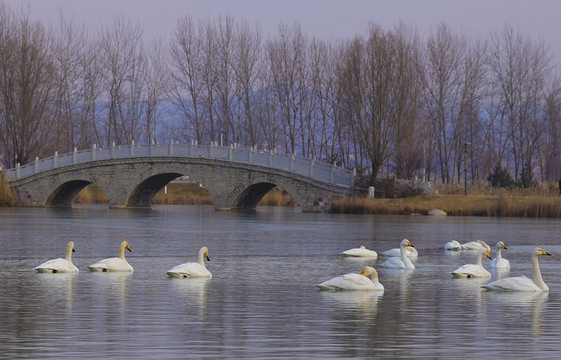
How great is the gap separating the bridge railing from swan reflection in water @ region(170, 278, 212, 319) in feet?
132

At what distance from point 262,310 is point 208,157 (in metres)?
48.8

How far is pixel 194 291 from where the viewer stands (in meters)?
15.9

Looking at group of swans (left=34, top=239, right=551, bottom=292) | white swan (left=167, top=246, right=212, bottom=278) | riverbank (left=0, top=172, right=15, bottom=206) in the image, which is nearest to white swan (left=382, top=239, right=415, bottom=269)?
group of swans (left=34, top=239, right=551, bottom=292)

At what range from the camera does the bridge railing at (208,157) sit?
5822 centimetres

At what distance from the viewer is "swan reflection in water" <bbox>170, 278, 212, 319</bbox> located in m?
14.0

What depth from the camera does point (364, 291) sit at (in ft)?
51.8

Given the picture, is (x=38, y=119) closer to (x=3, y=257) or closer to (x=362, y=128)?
(x=362, y=128)

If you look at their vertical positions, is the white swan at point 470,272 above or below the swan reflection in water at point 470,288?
above

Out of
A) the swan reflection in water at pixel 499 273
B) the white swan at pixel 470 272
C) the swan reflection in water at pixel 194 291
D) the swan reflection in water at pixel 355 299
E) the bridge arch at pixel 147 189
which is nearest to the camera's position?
the swan reflection in water at pixel 355 299

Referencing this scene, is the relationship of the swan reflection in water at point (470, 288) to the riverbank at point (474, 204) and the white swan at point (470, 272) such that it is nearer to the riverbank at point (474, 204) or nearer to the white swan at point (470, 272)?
the white swan at point (470, 272)

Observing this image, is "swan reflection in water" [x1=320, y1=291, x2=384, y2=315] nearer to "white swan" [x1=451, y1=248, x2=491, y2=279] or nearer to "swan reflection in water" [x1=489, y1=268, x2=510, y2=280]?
"white swan" [x1=451, y1=248, x2=491, y2=279]

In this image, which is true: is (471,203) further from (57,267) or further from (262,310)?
(262,310)

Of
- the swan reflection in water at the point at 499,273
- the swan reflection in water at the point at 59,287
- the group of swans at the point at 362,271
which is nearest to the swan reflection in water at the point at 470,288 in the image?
the group of swans at the point at 362,271

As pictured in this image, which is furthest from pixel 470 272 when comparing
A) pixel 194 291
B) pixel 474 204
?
pixel 474 204
